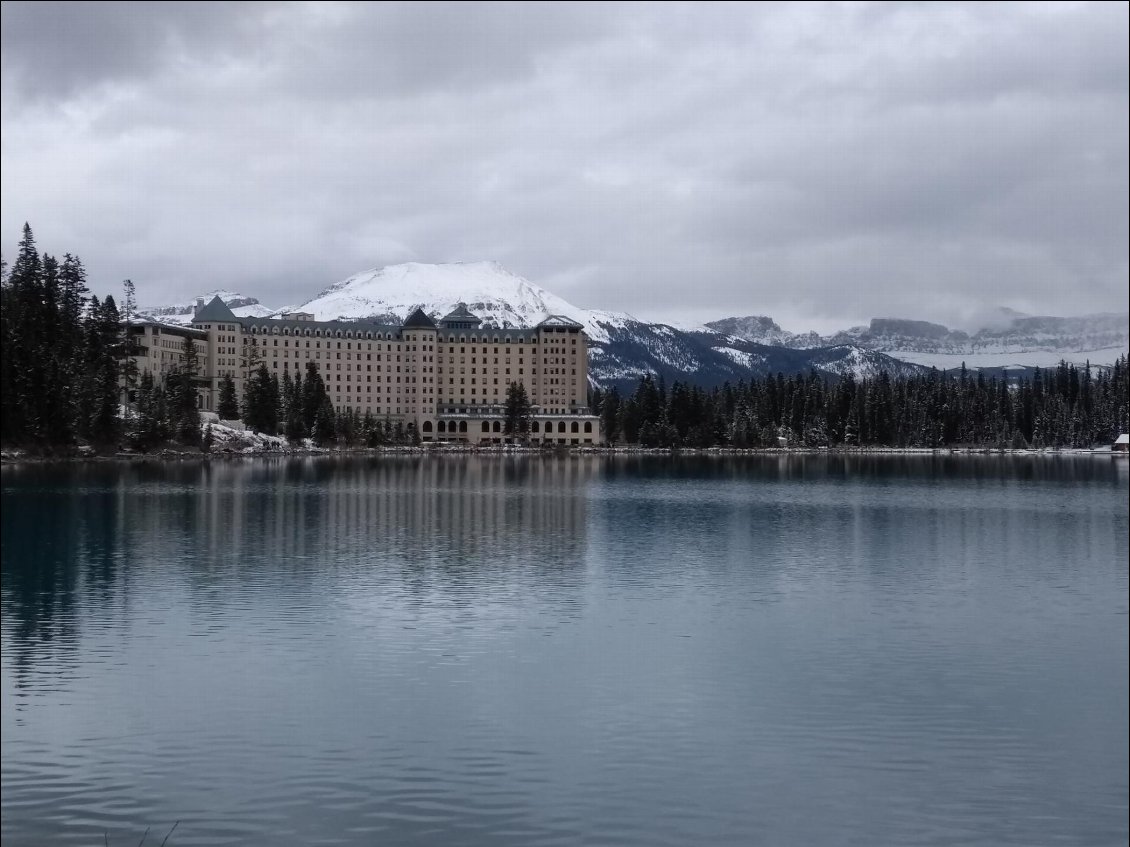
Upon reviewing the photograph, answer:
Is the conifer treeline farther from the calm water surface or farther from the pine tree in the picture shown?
the calm water surface

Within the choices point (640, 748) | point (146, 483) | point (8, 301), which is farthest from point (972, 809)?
point (8, 301)

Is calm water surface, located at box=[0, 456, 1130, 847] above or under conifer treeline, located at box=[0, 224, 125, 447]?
under

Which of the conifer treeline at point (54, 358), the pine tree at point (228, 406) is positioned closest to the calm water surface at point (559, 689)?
the conifer treeline at point (54, 358)

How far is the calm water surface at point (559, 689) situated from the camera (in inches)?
782

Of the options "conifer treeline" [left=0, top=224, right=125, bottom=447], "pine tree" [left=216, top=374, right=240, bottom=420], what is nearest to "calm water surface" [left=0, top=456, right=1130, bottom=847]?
"conifer treeline" [left=0, top=224, right=125, bottom=447]

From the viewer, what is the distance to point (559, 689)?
27.8 metres

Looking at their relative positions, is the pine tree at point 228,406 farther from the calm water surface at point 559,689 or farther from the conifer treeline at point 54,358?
the calm water surface at point 559,689

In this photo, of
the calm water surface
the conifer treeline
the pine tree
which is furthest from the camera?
the pine tree

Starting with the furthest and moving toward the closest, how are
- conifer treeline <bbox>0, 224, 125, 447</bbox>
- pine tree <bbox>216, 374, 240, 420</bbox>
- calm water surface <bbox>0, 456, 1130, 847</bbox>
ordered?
1. pine tree <bbox>216, 374, 240, 420</bbox>
2. conifer treeline <bbox>0, 224, 125, 447</bbox>
3. calm water surface <bbox>0, 456, 1130, 847</bbox>

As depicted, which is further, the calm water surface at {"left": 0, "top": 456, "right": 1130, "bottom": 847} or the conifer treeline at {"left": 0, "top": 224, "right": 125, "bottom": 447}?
the conifer treeline at {"left": 0, "top": 224, "right": 125, "bottom": 447}

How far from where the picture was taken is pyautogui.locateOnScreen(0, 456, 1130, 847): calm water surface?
19.9 meters

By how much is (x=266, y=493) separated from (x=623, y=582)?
52425 mm

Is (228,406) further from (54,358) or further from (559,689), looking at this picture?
(559,689)

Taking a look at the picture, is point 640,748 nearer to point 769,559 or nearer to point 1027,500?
point 769,559
